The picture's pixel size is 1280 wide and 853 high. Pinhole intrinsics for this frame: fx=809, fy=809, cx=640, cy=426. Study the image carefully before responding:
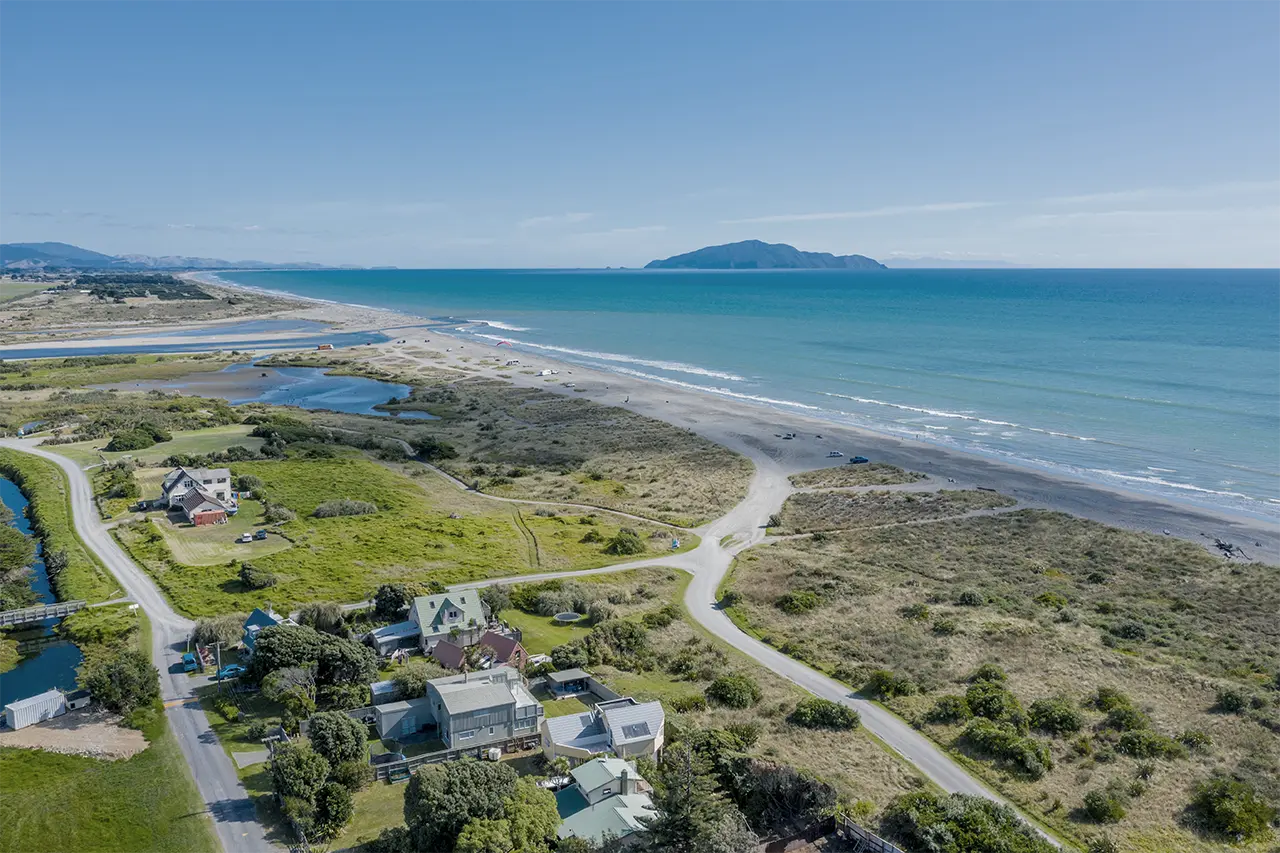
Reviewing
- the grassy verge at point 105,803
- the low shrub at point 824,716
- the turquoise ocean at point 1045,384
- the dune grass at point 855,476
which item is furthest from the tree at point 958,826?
the turquoise ocean at point 1045,384

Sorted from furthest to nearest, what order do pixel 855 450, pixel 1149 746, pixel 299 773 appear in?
pixel 855 450 < pixel 1149 746 < pixel 299 773

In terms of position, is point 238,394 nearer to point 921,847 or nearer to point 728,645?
point 728,645

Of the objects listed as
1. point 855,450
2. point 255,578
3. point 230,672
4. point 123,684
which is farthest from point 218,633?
point 855,450

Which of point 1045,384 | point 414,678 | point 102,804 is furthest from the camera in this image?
point 1045,384

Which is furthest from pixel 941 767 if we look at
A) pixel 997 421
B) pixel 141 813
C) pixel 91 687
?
pixel 997 421

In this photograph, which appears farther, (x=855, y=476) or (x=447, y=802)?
(x=855, y=476)

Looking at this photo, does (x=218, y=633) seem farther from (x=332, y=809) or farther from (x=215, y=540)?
(x=215, y=540)
